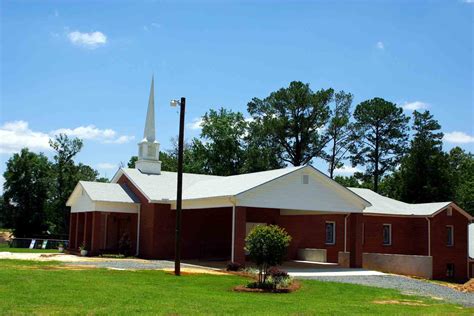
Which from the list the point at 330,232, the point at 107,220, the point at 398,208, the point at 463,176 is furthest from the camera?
the point at 463,176

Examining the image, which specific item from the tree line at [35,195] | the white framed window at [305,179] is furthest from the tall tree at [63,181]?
the white framed window at [305,179]

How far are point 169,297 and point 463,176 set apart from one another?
64265 millimetres

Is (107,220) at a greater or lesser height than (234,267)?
greater

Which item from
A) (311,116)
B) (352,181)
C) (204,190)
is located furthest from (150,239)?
(352,181)

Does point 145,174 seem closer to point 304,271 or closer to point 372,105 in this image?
point 304,271

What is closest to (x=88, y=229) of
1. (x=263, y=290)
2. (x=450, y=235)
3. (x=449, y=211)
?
(x=263, y=290)

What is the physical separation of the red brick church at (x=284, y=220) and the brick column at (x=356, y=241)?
0.05 m

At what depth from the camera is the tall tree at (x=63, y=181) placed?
203 ft

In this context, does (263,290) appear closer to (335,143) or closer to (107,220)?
(107,220)

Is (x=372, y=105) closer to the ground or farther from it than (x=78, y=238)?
farther from it

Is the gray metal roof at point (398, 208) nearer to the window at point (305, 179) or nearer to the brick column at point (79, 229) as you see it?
the window at point (305, 179)

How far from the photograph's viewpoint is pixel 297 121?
5975 centimetres

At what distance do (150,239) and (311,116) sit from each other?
1182 inches

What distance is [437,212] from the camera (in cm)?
3728
